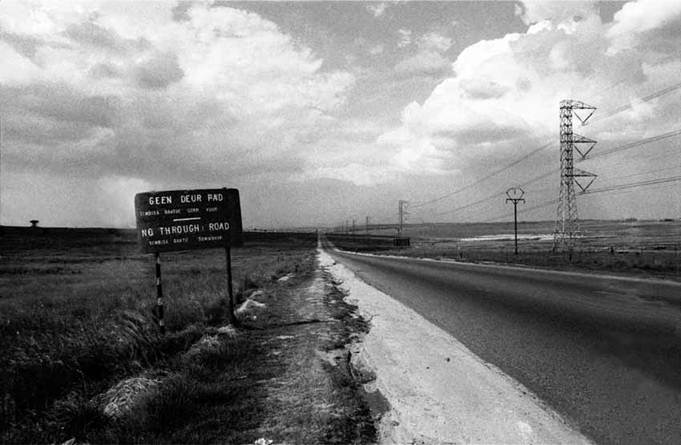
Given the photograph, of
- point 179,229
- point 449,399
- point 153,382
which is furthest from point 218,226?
point 449,399

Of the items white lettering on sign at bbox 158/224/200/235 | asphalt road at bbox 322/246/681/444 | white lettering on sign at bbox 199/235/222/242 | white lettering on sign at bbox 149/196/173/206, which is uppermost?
white lettering on sign at bbox 149/196/173/206

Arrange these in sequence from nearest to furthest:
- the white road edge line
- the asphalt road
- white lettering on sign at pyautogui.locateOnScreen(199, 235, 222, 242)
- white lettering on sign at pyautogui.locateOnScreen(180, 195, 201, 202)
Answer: the white road edge line, the asphalt road, white lettering on sign at pyautogui.locateOnScreen(180, 195, 201, 202), white lettering on sign at pyautogui.locateOnScreen(199, 235, 222, 242)

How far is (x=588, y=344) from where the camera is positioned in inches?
269

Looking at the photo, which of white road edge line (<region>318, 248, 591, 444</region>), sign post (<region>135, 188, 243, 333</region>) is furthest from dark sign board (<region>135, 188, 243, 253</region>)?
white road edge line (<region>318, 248, 591, 444</region>)

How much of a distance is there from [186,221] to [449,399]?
21.3 ft

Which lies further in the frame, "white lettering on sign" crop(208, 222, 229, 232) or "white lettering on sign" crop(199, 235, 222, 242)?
"white lettering on sign" crop(208, 222, 229, 232)

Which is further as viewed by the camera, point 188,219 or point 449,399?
point 188,219

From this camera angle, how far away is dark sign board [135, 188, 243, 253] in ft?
28.0

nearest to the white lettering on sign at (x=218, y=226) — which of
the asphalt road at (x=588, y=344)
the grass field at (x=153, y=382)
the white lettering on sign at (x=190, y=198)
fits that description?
the white lettering on sign at (x=190, y=198)


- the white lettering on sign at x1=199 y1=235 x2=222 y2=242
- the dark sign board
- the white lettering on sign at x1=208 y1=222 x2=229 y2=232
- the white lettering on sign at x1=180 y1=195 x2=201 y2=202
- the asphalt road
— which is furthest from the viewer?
the white lettering on sign at x1=208 y1=222 x2=229 y2=232

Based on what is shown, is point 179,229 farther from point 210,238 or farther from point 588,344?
point 588,344

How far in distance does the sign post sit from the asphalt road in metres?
4.51

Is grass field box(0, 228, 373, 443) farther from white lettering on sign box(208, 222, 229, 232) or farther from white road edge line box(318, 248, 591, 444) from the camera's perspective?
white lettering on sign box(208, 222, 229, 232)

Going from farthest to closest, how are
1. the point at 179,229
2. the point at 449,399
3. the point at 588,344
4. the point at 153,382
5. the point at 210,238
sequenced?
the point at 210,238 < the point at 179,229 < the point at 588,344 < the point at 153,382 < the point at 449,399
